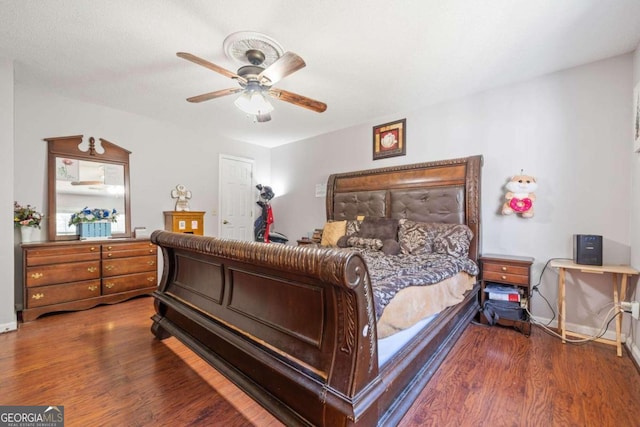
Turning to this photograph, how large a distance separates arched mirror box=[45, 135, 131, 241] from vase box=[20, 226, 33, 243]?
0.73 ft

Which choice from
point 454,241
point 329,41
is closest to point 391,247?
point 454,241

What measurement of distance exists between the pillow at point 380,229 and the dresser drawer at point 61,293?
10.8 ft

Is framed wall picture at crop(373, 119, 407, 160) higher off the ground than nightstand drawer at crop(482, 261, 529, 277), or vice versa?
framed wall picture at crop(373, 119, 407, 160)

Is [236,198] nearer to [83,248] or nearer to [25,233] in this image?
[83,248]

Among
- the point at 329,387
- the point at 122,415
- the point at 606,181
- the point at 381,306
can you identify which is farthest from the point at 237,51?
the point at 606,181

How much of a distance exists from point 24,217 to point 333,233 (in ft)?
11.6

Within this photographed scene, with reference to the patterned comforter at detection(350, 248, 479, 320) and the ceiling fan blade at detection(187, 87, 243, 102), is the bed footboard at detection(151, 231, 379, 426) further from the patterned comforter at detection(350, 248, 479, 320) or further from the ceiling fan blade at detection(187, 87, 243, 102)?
the ceiling fan blade at detection(187, 87, 243, 102)

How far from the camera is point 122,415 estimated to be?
1468 mm

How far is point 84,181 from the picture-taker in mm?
3492

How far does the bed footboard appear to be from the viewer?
103cm

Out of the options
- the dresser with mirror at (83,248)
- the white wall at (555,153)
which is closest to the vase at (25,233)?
the dresser with mirror at (83,248)

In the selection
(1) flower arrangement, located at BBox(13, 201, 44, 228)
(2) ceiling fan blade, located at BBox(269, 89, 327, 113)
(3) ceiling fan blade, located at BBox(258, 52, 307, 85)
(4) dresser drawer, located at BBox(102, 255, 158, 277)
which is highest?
(3) ceiling fan blade, located at BBox(258, 52, 307, 85)

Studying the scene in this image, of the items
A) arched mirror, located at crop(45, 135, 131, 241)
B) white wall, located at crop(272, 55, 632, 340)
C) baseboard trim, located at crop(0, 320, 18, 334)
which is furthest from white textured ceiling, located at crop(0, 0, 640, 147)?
baseboard trim, located at crop(0, 320, 18, 334)

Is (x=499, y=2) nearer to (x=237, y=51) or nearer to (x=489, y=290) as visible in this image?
(x=237, y=51)
